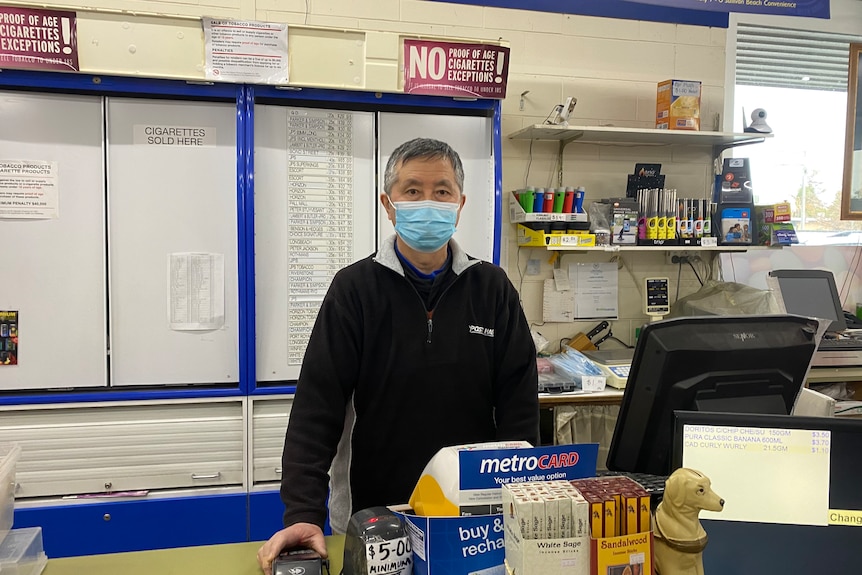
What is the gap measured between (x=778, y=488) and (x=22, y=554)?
1359 millimetres

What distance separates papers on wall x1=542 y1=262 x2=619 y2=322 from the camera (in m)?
3.51

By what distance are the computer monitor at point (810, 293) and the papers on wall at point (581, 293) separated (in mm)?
925

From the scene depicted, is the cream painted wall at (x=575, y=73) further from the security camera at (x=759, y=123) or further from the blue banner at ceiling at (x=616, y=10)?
the security camera at (x=759, y=123)

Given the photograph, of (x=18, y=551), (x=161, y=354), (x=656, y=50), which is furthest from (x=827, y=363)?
(x=18, y=551)

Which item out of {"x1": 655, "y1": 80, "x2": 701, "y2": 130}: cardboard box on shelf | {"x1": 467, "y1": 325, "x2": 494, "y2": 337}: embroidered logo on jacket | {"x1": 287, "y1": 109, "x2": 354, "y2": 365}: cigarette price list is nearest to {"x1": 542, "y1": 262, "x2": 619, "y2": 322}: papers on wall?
{"x1": 655, "y1": 80, "x2": 701, "y2": 130}: cardboard box on shelf

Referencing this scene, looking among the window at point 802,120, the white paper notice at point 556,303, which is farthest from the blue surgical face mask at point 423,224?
the window at point 802,120

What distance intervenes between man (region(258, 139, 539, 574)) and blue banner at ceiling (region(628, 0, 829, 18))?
52.7 inches

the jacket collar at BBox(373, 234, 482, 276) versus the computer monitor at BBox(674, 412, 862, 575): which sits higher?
the jacket collar at BBox(373, 234, 482, 276)

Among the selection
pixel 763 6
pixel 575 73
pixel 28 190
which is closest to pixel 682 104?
pixel 575 73

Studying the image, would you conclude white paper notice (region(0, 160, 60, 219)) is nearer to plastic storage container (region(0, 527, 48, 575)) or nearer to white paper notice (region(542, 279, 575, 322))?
plastic storage container (region(0, 527, 48, 575))

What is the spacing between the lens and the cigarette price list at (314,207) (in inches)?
107

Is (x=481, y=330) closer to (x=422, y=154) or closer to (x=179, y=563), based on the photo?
(x=422, y=154)

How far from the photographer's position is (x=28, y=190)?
8.18ft

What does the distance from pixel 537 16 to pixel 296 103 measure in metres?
1.57
